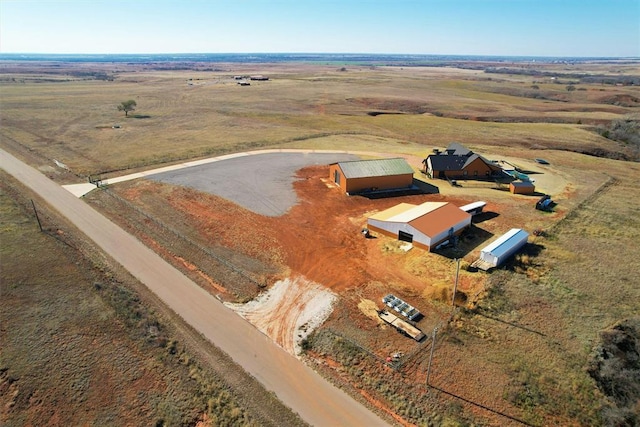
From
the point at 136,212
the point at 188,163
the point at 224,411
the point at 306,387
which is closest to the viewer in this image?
the point at 224,411

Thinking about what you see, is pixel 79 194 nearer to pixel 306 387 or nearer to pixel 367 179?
pixel 367 179

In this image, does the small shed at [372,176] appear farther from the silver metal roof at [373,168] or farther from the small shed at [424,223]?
the small shed at [424,223]

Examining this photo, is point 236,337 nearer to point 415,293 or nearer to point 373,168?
point 415,293

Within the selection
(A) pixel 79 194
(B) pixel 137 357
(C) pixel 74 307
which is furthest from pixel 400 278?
(A) pixel 79 194

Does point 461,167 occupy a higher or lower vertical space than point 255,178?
higher

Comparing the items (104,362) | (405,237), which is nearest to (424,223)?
(405,237)

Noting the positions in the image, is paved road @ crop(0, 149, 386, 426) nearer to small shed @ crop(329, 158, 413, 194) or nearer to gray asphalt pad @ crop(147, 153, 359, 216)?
gray asphalt pad @ crop(147, 153, 359, 216)
